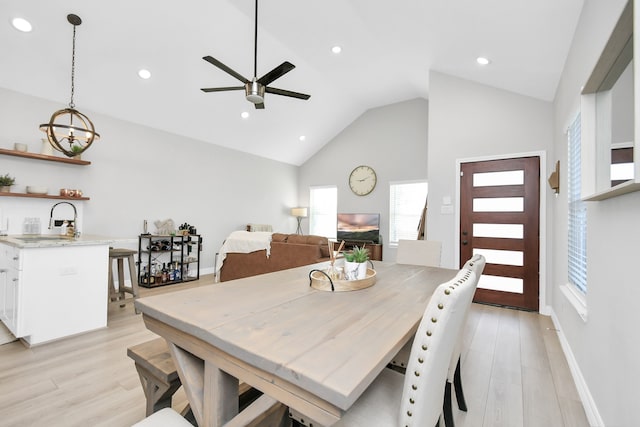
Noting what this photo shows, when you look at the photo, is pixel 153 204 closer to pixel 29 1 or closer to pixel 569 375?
pixel 29 1

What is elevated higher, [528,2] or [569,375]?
[528,2]

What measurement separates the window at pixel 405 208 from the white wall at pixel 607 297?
399cm

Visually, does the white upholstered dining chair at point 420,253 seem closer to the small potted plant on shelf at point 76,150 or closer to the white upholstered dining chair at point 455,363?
the white upholstered dining chair at point 455,363

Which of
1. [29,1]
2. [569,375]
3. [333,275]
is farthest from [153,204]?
[569,375]

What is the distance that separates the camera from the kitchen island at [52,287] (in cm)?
244

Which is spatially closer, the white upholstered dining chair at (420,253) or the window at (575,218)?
the window at (575,218)

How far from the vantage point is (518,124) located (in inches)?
149

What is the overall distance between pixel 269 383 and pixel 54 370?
7.79 ft

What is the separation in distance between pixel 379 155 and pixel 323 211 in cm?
210

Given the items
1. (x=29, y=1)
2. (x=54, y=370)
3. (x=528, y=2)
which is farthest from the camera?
(x=29, y=1)

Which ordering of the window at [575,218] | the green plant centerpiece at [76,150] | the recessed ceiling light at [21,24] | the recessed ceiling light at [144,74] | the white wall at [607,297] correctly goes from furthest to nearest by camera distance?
the recessed ceiling light at [144,74]
the green plant centerpiece at [76,150]
the recessed ceiling light at [21,24]
the window at [575,218]
the white wall at [607,297]

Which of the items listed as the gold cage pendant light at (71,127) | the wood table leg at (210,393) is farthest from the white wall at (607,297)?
the gold cage pendant light at (71,127)

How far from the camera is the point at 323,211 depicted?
7.77 meters

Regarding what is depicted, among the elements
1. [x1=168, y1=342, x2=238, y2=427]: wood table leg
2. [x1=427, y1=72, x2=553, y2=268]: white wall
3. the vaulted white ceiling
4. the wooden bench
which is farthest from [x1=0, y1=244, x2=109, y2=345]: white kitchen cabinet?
[x1=427, y1=72, x2=553, y2=268]: white wall
